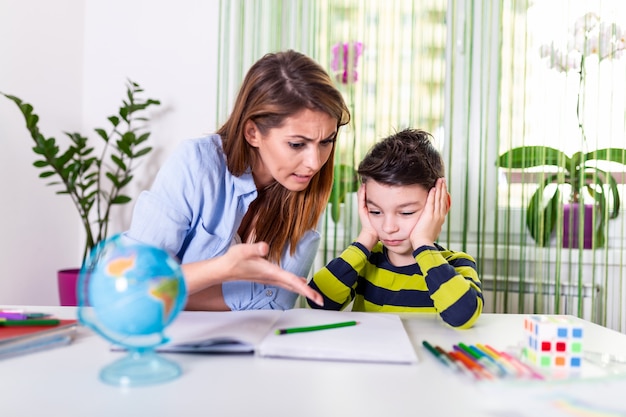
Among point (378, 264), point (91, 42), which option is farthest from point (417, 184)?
point (91, 42)

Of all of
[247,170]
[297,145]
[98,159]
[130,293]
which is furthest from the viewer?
[98,159]

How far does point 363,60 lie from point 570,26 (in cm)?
73

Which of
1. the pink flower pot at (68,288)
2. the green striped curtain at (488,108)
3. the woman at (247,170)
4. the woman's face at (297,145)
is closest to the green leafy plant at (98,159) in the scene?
the pink flower pot at (68,288)

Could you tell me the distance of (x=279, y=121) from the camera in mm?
1285

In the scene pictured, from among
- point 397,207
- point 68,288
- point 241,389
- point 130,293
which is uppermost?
point 397,207

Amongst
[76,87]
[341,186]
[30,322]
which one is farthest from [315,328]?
[76,87]

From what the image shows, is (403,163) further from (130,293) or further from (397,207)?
(130,293)

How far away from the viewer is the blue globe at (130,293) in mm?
644

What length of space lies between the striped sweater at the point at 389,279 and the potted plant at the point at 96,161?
123cm

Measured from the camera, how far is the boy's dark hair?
53.6 inches

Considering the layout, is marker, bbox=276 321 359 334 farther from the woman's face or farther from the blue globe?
the woman's face

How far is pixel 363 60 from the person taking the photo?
2334mm

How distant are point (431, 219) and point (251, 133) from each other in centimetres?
44

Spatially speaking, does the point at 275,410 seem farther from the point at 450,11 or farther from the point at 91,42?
the point at 91,42
